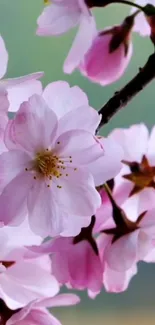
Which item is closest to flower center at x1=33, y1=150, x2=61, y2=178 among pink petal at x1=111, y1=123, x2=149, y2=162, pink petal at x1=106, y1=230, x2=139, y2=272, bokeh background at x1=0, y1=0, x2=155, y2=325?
pink petal at x1=106, y1=230, x2=139, y2=272

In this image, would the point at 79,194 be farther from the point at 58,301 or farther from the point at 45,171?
the point at 58,301

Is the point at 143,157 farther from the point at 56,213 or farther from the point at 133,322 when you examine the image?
the point at 133,322

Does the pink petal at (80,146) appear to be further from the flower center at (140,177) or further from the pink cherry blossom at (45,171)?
the flower center at (140,177)

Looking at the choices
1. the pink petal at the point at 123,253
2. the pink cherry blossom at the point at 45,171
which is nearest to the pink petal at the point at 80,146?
the pink cherry blossom at the point at 45,171

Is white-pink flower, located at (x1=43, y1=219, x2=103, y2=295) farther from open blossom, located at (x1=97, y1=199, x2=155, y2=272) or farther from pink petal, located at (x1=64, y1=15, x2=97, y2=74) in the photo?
pink petal, located at (x1=64, y1=15, x2=97, y2=74)

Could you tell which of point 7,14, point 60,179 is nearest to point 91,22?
point 60,179

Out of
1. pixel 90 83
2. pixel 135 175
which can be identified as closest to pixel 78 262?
pixel 135 175
